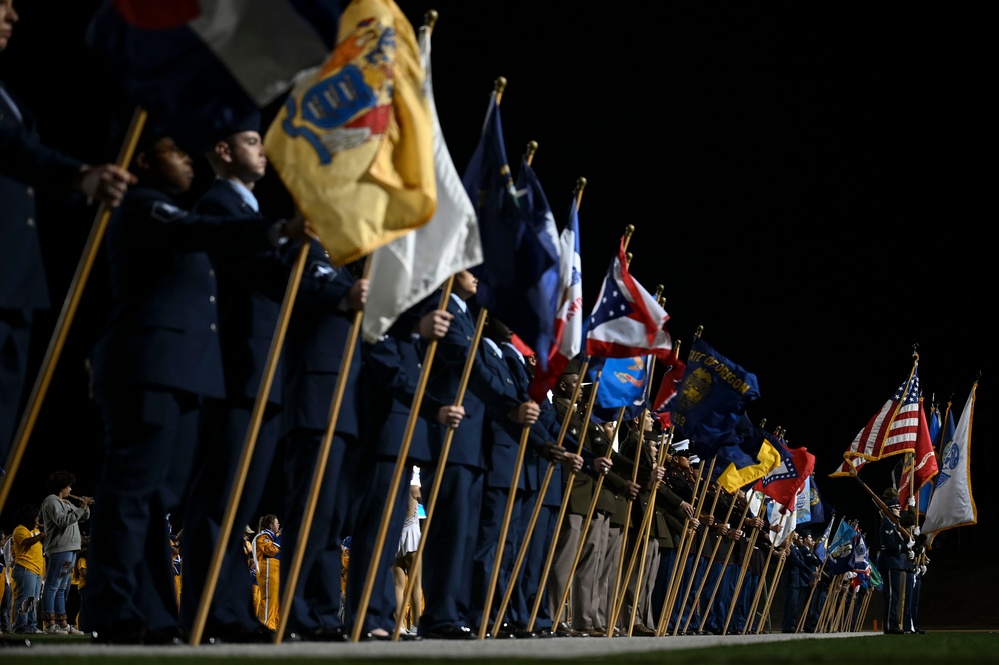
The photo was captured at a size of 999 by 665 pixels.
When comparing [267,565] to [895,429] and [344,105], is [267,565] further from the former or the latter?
[344,105]

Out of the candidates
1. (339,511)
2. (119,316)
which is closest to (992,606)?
(339,511)

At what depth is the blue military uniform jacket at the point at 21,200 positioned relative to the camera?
12.7 feet

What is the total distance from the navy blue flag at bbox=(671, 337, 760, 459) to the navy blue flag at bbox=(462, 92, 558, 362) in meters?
5.09

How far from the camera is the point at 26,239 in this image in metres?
3.98

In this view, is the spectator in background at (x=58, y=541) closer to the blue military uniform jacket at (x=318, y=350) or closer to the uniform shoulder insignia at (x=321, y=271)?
the blue military uniform jacket at (x=318, y=350)

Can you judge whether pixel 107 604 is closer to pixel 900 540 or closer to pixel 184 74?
pixel 184 74

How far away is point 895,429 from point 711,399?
7.17 meters

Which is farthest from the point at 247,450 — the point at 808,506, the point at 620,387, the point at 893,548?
the point at 808,506

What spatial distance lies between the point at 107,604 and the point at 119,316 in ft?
3.31

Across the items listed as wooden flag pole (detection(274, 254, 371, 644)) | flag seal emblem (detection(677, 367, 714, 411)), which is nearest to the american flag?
flag seal emblem (detection(677, 367, 714, 411))

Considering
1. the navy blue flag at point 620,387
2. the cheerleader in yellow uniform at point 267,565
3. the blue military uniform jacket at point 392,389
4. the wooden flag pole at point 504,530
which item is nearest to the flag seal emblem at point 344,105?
the blue military uniform jacket at point 392,389

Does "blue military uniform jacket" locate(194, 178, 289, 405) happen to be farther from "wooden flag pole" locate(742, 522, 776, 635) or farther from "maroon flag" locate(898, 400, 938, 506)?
"maroon flag" locate(898, 400, 938, 506)

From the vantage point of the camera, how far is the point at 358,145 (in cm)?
479

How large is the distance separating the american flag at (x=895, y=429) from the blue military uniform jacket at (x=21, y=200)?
15329mm
